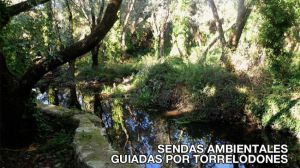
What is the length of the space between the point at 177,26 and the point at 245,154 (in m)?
20.1

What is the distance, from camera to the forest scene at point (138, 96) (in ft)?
22.5

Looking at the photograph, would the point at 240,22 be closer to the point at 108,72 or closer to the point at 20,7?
the point at 108,72

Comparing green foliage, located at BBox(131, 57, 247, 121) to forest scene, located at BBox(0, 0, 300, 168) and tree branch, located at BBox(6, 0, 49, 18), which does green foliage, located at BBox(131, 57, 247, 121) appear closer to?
forest scene, located at BBox(0, 0, 300, 168)

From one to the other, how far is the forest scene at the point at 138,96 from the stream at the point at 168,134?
32mm

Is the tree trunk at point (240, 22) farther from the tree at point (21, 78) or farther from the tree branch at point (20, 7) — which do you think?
the tree branch at point (20, 7)

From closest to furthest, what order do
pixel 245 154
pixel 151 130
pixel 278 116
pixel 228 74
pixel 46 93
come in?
pixel 245 154
pixel 278 116
pixel 151 130
pixel 228 74
pixel 46 93

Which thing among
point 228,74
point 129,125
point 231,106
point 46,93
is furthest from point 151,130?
point 46,93

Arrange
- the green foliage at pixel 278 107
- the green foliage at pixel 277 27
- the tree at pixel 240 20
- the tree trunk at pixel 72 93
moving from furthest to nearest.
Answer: the tree trunk at pixel 72 93
the tree at pixel 240 20
the green foliage at pixel 277 27
the green foliage at pixel 278 107

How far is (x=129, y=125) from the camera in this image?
13.4 meters

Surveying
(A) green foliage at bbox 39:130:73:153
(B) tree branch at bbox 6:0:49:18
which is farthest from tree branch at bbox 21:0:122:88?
(A) green foliage at bbox 39:130:73:153

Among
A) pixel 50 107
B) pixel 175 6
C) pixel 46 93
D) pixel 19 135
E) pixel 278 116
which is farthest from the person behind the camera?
pixel 175 6

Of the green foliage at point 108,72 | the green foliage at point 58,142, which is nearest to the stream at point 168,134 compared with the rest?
the green foliage at point 58,142

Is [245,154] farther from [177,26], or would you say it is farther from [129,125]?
[177,26]

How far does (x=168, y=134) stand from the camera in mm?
12172
